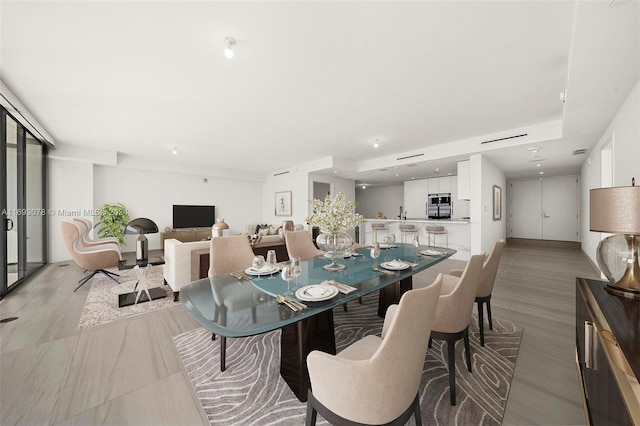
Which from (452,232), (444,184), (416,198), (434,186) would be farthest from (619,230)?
(416,198)

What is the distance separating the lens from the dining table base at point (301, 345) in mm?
1538

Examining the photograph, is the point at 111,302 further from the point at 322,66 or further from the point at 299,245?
the point at 322,66

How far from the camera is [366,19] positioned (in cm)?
192

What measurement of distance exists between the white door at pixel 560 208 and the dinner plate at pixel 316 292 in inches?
395

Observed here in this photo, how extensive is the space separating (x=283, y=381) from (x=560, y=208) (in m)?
10.4

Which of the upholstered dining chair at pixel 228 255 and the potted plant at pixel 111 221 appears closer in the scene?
the upholstered dining chair at pixel 228 255

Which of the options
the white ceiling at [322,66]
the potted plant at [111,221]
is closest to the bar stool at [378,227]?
the white ceiling at [322,66]

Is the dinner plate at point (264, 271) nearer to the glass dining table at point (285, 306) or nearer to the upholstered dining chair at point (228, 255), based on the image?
the glass dining table at point (285, 306)

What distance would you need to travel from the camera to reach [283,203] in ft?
28.3

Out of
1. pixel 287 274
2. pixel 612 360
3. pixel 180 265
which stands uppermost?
pixel 287 274

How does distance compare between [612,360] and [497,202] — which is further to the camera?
[497,202]

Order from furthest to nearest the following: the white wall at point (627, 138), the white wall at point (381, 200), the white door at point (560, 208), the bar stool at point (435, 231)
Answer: the white wall at point (381, 200), the white door at point (560, 208), the bar stool at point (435, 231), the white wall at point (627, 138)

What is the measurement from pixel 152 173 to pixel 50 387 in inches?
275

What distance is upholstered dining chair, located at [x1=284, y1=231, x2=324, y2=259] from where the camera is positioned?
314 cm
